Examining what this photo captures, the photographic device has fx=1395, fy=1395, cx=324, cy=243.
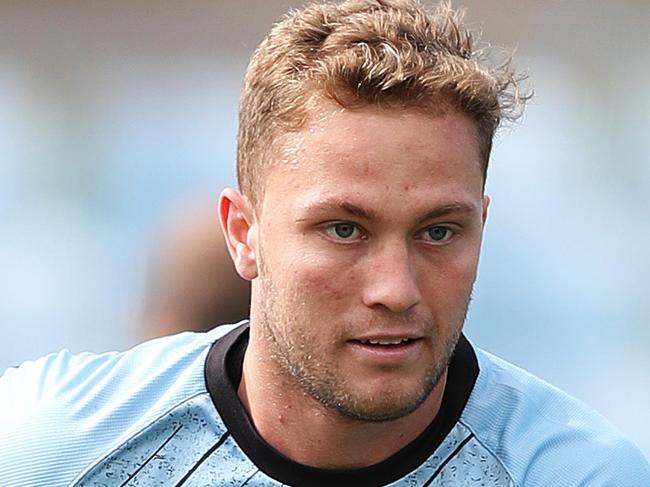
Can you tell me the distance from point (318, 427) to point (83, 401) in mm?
446

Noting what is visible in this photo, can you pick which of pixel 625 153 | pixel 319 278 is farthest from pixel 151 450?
pixel 625 153

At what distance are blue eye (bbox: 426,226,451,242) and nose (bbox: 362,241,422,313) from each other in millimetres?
69

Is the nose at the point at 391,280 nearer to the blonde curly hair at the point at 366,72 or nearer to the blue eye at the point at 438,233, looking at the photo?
the blue eye at the point at 438,233

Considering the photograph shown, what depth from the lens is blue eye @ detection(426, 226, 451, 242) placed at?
229 cm

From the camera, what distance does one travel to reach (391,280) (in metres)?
2.20

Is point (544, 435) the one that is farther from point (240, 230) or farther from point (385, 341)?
point (240, 230)

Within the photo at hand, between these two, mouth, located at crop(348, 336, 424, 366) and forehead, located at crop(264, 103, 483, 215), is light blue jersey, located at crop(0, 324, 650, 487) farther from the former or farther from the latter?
forehead, located at crop(264, 103, 483, 215)

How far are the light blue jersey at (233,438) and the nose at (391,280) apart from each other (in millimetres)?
376

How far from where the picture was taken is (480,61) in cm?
254

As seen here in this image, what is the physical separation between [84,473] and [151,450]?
12cm

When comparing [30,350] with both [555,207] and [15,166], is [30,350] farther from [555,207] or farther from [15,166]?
[555,207]

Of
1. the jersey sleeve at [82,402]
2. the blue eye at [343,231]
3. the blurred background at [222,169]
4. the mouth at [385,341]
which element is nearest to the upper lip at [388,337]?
the mouth at [385,341]

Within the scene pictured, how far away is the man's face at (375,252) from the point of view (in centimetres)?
224

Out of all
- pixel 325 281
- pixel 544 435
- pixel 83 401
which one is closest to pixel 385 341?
pixel 325 281
